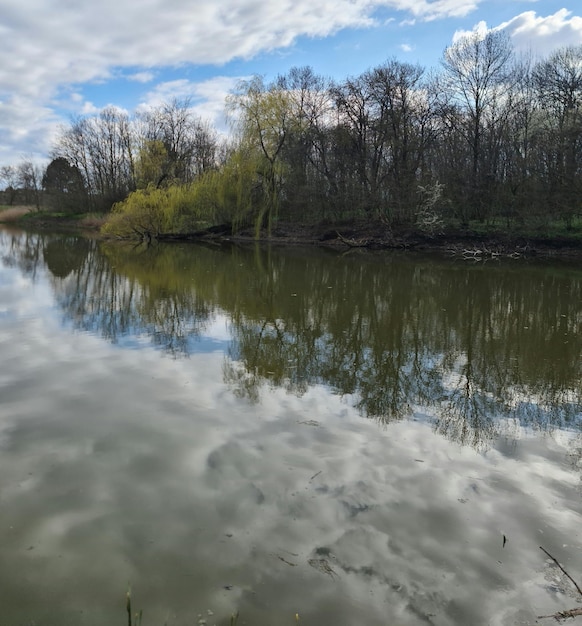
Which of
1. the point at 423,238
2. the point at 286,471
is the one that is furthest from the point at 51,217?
the point at 286,471

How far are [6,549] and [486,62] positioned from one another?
34778 mm

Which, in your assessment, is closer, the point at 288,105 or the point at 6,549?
the point at 6,549

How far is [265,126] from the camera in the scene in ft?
105

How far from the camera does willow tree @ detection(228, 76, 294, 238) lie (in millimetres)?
32031

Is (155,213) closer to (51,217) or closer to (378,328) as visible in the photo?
(378,328)

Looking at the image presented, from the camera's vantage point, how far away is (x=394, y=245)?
3033cm

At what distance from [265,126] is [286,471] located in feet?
101

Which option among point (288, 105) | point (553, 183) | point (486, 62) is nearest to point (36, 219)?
point (288, 105)

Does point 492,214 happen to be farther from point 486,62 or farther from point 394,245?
point 486,62

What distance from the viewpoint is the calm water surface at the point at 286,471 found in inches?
114

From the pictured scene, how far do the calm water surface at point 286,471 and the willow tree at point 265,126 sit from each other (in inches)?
954

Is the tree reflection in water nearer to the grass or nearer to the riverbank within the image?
the riverbank

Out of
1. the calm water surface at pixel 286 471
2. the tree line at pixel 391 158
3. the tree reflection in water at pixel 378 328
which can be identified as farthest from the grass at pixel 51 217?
the calm water surface at pixel 286 471

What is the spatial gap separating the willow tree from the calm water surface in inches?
954
